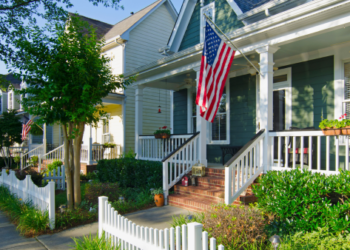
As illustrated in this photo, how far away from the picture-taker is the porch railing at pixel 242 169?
504 cm

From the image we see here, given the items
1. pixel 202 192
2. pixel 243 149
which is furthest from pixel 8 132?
pixel 243 149

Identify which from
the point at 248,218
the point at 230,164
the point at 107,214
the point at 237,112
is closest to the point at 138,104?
the point at 237,112

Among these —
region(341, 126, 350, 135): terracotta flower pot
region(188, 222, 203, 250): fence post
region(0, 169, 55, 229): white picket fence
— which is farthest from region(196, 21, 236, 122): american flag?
region(188, 222, 203, 250): fence post

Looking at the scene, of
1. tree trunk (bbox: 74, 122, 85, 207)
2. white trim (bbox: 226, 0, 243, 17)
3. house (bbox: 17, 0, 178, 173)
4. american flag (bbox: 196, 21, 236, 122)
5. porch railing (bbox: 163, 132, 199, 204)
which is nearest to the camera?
american flag (bbox: 196, 21, 236, 122)

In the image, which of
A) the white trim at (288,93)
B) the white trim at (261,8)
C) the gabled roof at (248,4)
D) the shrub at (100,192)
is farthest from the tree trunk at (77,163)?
the gabled roof at (248,4)

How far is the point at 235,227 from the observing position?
321 centimetres

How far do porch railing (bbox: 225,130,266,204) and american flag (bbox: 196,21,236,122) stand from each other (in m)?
1.12

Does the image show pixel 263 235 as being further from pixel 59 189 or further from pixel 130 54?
pixel 130 54

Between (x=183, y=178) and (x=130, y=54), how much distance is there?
8.17m

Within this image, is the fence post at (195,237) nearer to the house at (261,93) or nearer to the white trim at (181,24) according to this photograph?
the house at (261,93)

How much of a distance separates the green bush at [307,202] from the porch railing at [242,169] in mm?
774

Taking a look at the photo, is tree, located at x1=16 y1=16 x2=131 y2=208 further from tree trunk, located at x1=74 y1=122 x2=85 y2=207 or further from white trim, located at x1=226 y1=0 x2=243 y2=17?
white trim, located at x1=226 y1=0 x2=243 y2=17

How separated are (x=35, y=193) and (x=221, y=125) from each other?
5.76 m

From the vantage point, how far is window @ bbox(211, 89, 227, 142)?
898 centimetres
